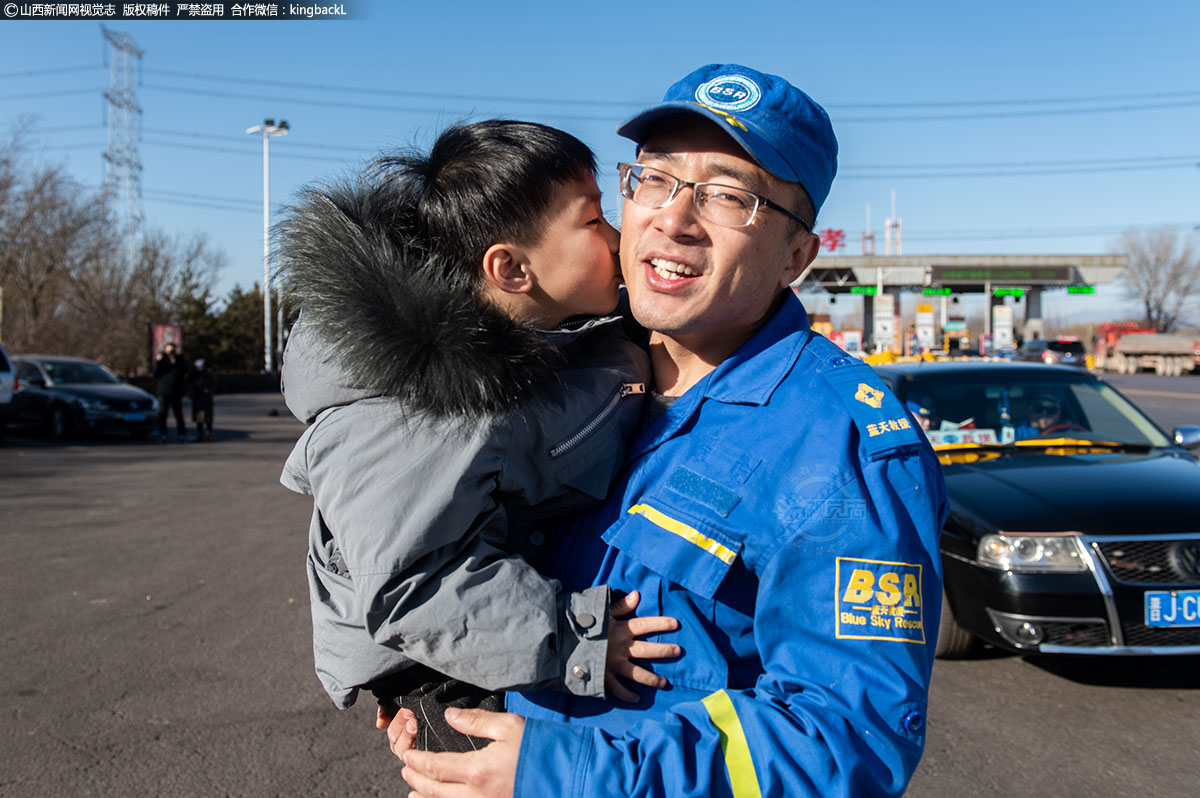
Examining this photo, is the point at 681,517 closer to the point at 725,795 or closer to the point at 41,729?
the point at 725,795

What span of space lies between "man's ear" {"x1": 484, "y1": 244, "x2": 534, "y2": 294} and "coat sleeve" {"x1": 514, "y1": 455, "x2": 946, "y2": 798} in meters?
0.76

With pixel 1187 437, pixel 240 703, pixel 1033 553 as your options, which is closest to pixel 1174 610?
pixel 1033 553

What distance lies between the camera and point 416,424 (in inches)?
59.9

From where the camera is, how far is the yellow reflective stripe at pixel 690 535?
56.5 inches

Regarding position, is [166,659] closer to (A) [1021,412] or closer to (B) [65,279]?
(A) [1021,412]

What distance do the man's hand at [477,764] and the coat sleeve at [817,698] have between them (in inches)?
1.1

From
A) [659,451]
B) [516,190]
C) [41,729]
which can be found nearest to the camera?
[659,451]

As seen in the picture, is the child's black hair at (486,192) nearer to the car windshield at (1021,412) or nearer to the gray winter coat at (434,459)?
the gray winter coat at (434,459)

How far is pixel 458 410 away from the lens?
5.00 ft

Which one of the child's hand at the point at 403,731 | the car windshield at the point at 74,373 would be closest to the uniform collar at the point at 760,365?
the child's hand at the point at 403,731

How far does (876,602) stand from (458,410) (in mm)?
700

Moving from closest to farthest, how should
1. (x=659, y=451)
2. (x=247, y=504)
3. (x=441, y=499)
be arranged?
1. (x=441, y=499)
2. (x=659, y=451)
3. (x=247, y=504)

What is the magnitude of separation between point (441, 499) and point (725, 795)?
1.91 feet

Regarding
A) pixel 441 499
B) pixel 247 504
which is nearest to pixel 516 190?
pixel 441 499
